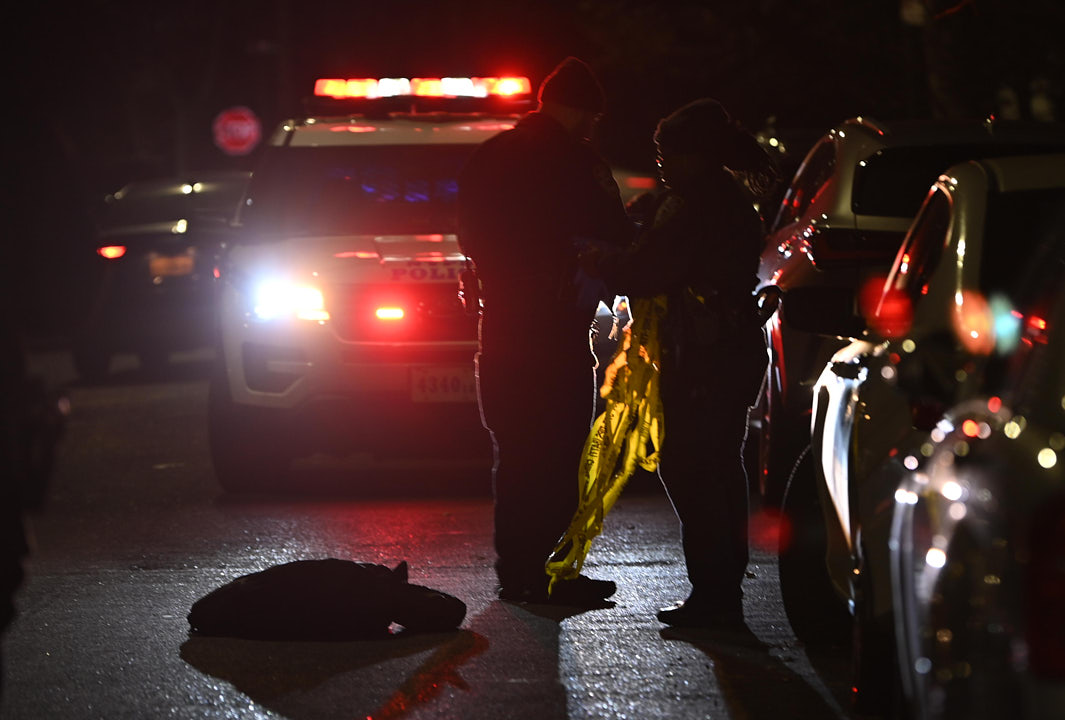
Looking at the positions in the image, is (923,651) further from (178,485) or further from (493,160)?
(178,485)

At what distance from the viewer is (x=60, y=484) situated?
1107 cm

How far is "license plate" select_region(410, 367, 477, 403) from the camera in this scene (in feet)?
32.6

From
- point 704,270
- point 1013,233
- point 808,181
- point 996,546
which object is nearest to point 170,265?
point 808,181

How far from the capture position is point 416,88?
1144cm

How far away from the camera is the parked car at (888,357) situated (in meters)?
4.95

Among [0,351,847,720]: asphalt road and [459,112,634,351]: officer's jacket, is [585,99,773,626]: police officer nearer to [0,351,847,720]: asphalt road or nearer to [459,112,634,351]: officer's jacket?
[0,351,847,720]: asphalt road

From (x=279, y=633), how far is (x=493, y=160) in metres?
1.94

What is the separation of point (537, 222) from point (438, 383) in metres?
2.75

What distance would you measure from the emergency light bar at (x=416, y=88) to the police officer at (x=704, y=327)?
468cm

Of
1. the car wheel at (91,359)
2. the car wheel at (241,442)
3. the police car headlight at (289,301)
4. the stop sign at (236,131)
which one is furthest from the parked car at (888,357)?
the stop sign at (236,131)

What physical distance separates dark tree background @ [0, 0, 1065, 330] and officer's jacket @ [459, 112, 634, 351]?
164cm

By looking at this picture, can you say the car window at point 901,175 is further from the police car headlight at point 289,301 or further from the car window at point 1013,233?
the police car headlight at point 289,301

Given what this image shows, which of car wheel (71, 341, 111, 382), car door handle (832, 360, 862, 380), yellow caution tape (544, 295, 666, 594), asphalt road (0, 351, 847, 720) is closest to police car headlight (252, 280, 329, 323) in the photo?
asphalt road (0, 351, 847, 720)

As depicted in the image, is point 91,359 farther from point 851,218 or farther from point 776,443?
point 851,218
